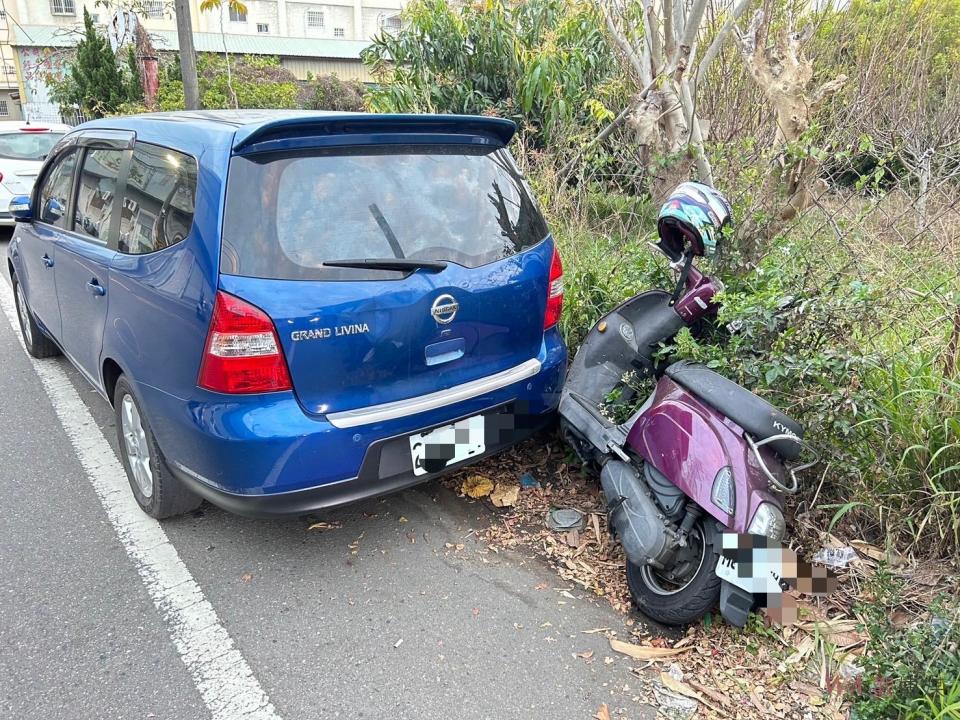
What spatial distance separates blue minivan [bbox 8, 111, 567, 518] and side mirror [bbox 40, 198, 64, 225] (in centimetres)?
88

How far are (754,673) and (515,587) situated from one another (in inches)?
36.9

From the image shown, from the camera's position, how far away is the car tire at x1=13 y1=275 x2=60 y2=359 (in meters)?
5.07

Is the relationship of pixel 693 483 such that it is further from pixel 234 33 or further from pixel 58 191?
pixel 234 33

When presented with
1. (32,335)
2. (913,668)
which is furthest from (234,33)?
(913,668)

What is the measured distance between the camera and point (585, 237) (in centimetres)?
558

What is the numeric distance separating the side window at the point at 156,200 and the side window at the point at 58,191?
3.39ft

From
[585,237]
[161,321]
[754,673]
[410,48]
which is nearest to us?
[754,673]

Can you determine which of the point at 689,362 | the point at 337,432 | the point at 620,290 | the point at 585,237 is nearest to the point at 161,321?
the point at 337,432

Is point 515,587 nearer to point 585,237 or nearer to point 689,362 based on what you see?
point 689,362

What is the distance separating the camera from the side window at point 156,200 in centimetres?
264

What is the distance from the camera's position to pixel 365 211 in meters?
2.62

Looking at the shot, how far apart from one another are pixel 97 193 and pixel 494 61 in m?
5.57

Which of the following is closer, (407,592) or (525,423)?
(407,592)

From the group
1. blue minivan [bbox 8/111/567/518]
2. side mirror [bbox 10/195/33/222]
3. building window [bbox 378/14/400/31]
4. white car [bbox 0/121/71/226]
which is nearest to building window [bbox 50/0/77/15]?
building window [bbox 378/14/400/31]
